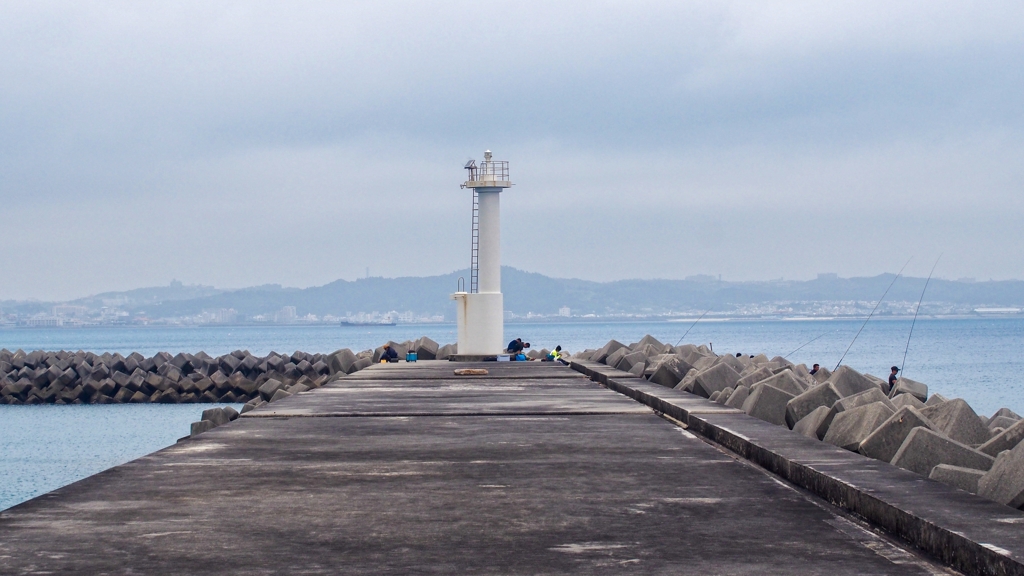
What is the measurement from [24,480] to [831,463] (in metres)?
13.2

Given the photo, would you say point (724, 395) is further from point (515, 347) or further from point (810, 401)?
point (515, 347)

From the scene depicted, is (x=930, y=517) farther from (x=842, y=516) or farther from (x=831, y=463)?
(x=831, y=463)

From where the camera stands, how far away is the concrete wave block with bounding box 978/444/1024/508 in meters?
4.46

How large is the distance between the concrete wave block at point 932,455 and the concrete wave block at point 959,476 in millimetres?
392

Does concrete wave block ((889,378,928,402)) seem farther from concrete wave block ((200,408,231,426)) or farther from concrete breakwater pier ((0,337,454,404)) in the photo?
concrete breakwater pier ((0,337,454,404))

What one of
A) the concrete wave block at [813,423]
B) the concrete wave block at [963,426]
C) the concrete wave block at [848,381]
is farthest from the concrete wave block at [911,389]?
the concrete wave block at [813,423]

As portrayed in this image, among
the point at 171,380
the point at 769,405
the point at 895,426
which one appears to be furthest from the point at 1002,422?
the point at 171,380

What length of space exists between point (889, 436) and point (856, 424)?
1.72 ft

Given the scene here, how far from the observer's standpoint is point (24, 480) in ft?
49.2

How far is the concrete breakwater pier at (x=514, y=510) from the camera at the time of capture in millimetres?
3678

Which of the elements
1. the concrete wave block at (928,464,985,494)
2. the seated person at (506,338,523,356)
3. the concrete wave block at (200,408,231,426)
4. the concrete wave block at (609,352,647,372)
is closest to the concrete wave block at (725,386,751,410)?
the concrete wave block at (928,464,985,494)

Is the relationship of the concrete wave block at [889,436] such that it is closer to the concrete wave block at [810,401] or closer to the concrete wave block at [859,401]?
the concrete wave block at [859,401]

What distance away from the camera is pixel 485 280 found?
2045cm

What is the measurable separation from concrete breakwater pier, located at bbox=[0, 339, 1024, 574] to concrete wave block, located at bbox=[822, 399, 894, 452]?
0.47m
